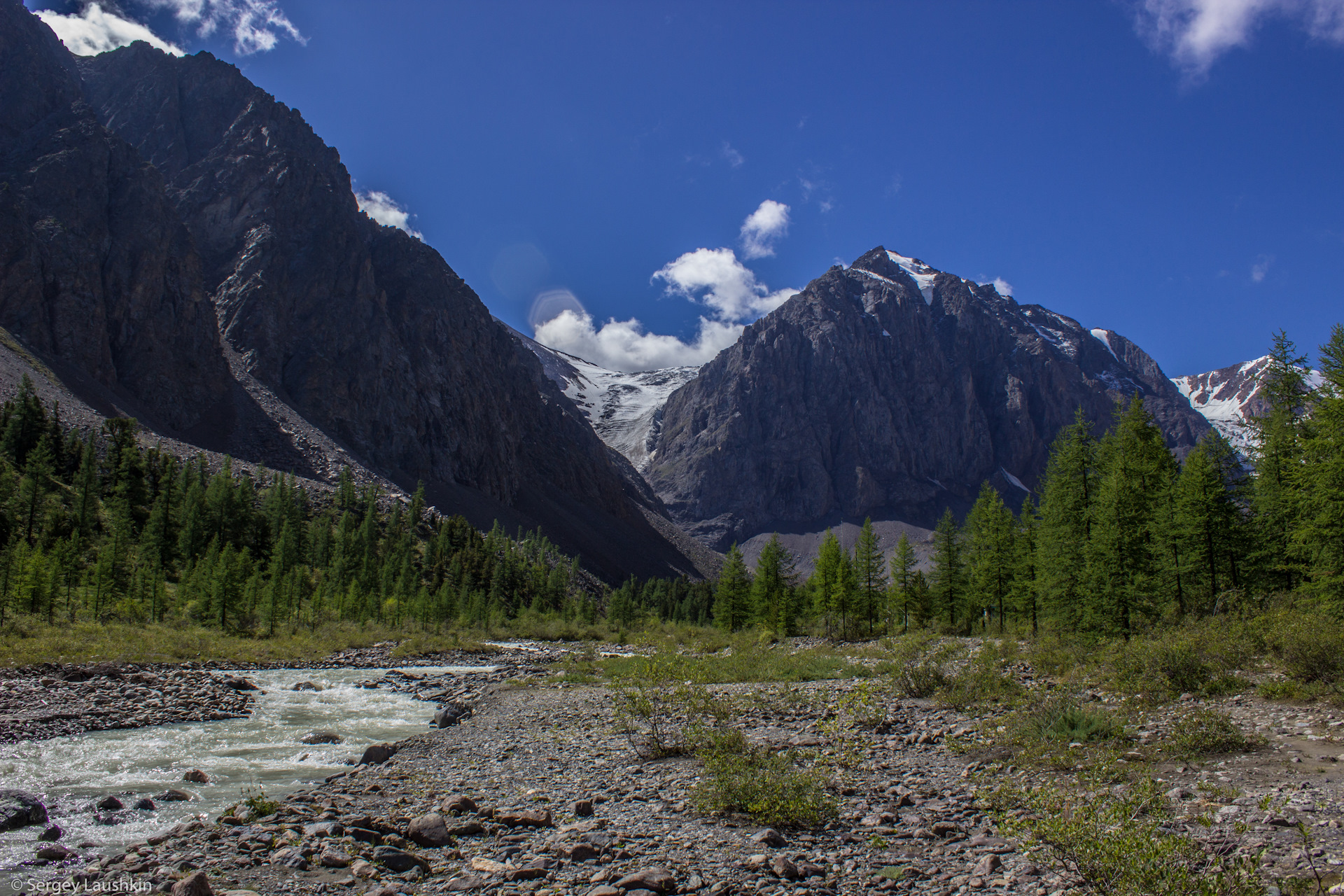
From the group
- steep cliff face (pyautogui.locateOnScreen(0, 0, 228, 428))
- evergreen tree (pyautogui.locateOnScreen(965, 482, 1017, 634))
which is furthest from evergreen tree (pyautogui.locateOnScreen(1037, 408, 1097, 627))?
steep cliff face (pyautogui.locateOnScreen(0, 0, 228, 428))

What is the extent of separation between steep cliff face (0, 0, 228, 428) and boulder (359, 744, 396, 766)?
14629 centimetres

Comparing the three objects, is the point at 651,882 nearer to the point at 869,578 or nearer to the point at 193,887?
the point at 193,887

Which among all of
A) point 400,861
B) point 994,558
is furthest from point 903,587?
point 400,861

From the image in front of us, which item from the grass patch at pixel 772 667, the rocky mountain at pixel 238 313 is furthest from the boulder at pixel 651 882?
the rocky mountain at pixel 238 313

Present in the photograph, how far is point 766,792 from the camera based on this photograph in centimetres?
913

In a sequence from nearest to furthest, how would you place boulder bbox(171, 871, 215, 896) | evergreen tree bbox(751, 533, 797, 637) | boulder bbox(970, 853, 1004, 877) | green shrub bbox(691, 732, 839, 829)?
boulder bbox(970, 853, 1004, 877), boulder bbox(171, 871, 215, 896), green shrub bbox(691, 732, 839, 829), evergreen tree bbox(751, 533, 797, 637)

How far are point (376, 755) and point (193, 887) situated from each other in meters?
8.61

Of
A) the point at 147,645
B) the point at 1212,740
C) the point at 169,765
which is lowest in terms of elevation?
the point at 147,645

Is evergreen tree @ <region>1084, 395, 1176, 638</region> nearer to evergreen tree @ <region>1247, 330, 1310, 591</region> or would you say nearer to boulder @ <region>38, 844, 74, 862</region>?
evergreen tree @ <region>1247, 330, 1310, 591</region>

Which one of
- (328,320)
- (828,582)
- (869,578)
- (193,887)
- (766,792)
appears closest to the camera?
(193,887)

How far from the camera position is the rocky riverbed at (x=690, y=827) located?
704 cm

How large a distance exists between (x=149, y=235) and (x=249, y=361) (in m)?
33.0

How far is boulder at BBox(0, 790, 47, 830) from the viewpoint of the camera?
1038 cm

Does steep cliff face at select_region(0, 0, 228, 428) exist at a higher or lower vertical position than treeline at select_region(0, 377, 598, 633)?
higher
